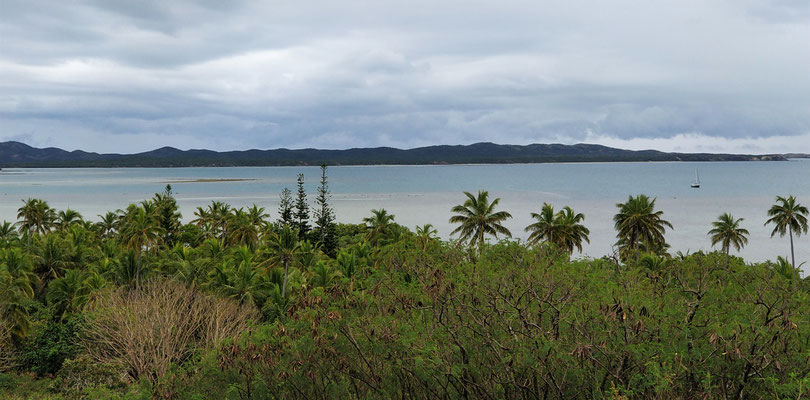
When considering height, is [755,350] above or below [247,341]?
above

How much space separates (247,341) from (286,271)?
124 ft

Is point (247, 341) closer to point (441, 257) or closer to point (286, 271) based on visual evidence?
point (441, 257)

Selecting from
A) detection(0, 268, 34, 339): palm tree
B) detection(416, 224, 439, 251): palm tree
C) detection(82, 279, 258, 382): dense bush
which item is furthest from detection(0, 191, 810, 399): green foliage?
detection(0, 268, 34, 339): palm tree

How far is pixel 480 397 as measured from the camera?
13.5m

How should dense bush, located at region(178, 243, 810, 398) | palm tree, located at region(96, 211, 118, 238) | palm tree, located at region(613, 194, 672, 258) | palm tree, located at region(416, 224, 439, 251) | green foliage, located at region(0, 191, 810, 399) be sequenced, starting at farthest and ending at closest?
palm tree, located at region(96, 211, 118, 238) → palm tree, located at region(613, 194, 672, 258) → palm tree, located at region(416, 224, 439, 251) → green foliage, located at region(0, 191, 810, 399) → dense bush, located at region(178, 243, 810, 398)

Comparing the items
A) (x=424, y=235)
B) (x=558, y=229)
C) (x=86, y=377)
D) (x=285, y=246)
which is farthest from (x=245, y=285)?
(x=558, y=229)

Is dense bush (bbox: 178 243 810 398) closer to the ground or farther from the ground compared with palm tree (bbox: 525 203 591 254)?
farther from the ground

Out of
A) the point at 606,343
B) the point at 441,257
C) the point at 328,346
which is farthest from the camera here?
the point at 441,257

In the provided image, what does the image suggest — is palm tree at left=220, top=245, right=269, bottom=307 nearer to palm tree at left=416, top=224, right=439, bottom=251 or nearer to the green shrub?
the green shrub

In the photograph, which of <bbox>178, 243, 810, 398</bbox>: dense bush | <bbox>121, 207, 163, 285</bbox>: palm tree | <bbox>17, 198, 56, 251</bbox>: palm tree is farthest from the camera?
<bbox>17, 198, 56, 251</bbox>: palm tree

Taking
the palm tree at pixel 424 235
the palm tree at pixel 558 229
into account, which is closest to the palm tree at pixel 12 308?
the palm tree at pixel 424 235

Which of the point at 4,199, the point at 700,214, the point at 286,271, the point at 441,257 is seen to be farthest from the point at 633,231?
the point at 4,199

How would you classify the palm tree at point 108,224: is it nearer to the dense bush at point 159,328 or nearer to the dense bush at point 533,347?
the dense bush at point 159,328

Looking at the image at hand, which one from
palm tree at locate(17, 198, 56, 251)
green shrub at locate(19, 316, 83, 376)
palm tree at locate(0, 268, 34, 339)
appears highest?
palm tree at locate(17, 198, 56, 251)
